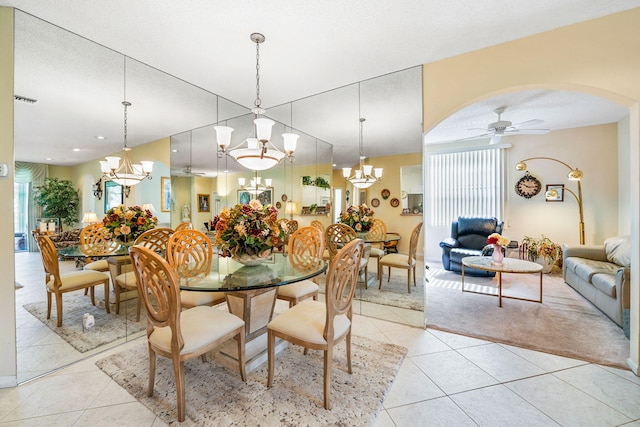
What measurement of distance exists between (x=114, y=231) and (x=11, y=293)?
828mm

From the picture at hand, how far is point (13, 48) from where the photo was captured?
192cm

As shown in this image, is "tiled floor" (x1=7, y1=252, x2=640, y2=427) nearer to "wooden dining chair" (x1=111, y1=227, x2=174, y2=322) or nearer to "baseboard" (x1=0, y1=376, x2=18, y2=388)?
"baseboard" (x1=0, y1=376, x2=18, y2=388)

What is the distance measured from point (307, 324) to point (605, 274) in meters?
3.61

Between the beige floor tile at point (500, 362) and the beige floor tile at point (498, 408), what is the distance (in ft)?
0.61

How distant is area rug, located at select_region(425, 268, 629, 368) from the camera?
2344 mm

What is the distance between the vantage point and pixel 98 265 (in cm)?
246

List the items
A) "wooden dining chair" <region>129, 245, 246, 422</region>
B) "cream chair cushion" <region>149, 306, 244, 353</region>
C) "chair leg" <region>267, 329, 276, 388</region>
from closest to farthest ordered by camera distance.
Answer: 1. "wooden dining chair" <region>129, 245, 246, 422</region>
2. "cream chair cushion" <region>149, 306, 244, 353</region>
3. "chair leg" <region>267, 329, 276, 388</region>

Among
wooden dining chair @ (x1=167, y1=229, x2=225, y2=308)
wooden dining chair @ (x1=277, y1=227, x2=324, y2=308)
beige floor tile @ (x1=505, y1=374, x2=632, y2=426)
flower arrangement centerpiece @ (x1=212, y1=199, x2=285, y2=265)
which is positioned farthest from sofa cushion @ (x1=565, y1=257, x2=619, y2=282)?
wooden dining chair @ (x1=167, y1=229, x2=225, y2=308)

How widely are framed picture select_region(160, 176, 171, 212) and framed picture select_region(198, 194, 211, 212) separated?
465mm

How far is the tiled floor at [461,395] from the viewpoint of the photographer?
1.57m

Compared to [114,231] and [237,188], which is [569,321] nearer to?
[237,188]

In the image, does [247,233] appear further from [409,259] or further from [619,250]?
[619,250]

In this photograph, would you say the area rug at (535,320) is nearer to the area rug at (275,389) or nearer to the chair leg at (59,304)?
the area rug at (275,389)

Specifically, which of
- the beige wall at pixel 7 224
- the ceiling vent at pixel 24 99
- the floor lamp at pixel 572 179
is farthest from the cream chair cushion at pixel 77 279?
the floor lamp at pixel 572 179
